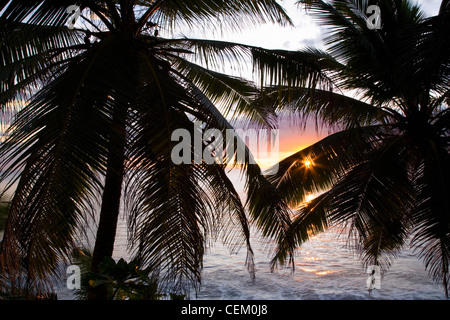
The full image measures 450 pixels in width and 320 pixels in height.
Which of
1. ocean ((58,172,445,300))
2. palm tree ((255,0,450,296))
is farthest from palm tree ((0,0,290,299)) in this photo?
ocean ((58,172,445,300))

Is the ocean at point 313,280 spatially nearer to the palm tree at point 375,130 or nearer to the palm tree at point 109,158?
the palm tree at point 375,130

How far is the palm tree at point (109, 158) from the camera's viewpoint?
262cm

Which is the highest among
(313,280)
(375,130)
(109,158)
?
(375,130)

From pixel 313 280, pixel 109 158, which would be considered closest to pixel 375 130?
pixel 109 158

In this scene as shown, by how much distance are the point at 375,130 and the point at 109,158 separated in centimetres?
476

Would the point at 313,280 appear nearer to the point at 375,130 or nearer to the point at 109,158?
the point at 375,130

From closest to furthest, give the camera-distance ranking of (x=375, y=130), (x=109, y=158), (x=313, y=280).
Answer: (x=109, y=158) → (x=375, y=130) → (x=313, y=280)

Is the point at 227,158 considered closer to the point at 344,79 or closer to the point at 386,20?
the point at 344,79

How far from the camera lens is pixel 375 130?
6086 millimetres

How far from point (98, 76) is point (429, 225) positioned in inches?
179

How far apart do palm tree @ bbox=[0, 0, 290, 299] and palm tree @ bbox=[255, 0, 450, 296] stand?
1207 mm

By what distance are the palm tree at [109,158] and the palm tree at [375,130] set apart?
3.96 feet

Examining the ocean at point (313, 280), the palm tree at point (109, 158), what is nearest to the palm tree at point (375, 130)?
the palm tree at point (109, 158)

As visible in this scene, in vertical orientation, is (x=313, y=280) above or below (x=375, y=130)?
below
